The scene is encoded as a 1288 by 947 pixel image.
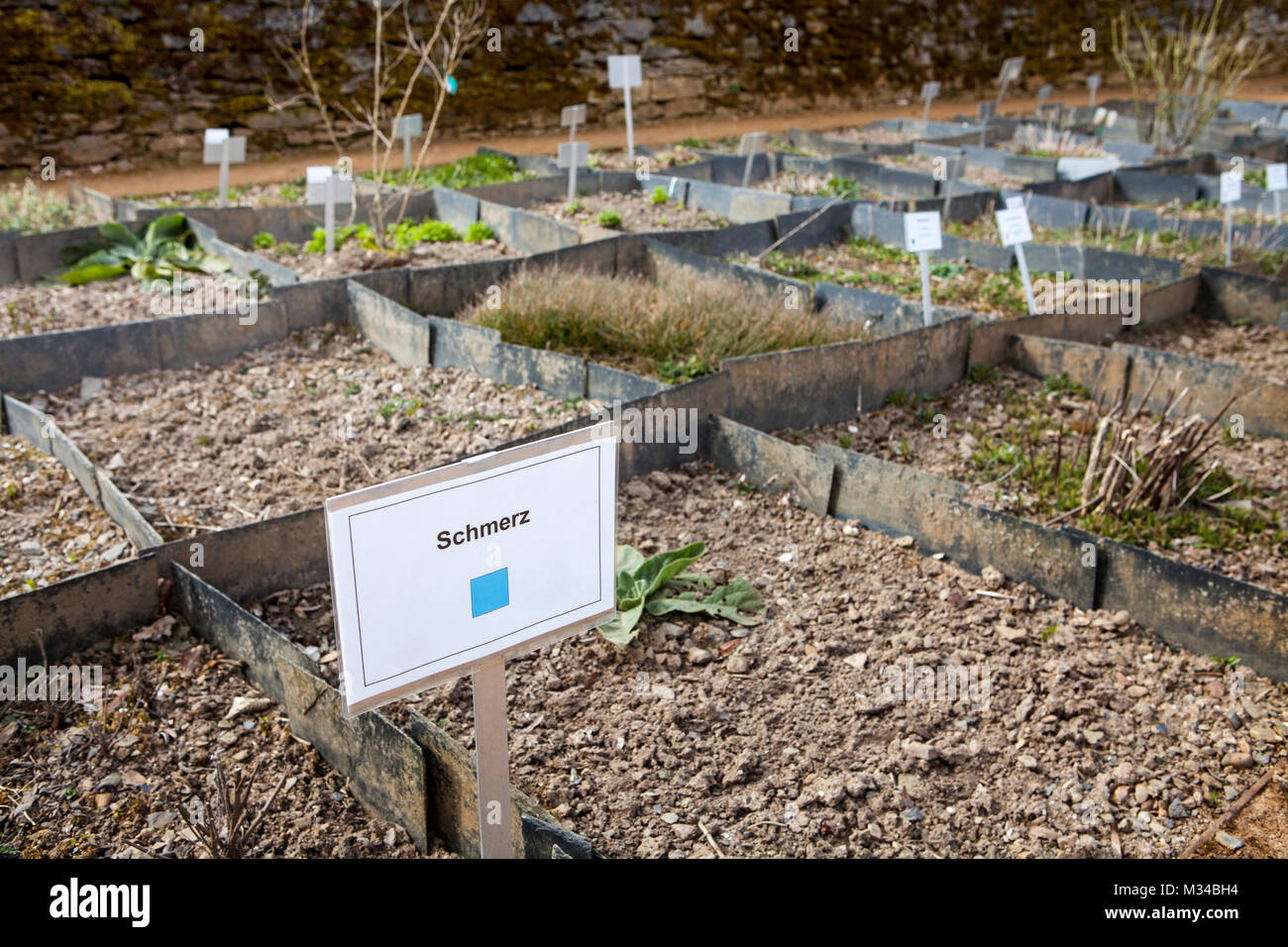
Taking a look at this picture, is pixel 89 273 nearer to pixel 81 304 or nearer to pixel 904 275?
pixel 81 304

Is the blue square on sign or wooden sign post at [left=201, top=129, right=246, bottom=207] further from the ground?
wooden sign post at [left=201, top=129, right=246, bottom=207]

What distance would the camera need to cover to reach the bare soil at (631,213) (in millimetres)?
7324

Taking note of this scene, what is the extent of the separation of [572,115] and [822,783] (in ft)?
22.3

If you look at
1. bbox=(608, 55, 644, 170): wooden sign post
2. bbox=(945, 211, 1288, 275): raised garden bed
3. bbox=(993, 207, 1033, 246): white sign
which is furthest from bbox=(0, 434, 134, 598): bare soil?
bbox=(608, 55, 644, 170): wooden sign post

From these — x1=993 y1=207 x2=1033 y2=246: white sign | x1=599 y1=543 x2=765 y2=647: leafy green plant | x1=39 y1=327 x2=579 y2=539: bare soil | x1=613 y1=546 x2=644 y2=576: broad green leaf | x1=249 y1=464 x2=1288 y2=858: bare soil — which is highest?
x1=993 y1=207 x2=1033 y2=246: white sign

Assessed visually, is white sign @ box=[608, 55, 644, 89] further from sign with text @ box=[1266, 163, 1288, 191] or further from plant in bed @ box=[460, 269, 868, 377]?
sign with text @ box=[1266, 163, 1288, 191]

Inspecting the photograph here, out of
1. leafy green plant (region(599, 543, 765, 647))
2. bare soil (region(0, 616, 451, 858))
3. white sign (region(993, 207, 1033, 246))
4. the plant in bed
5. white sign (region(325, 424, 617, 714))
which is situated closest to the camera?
white sign (region(325, 424, 617, 714))

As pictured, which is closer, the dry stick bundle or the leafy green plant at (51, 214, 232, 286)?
the dry stick bundle

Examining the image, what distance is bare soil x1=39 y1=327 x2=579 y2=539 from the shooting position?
3.78 m

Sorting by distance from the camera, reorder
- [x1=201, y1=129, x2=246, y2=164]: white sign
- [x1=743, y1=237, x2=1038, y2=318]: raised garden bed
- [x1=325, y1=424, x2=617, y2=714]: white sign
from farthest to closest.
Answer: [x1=201, y1=129, x2=246, y2=164]: white sign → [x1=743, y1=237, x2=1038, y2=318]: raised garden bed → [x1=325, y1=424, x2=617, y2=714]: white sign

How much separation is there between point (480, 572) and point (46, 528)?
2.43 metres

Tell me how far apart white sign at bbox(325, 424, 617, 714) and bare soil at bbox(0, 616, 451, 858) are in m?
0.78
